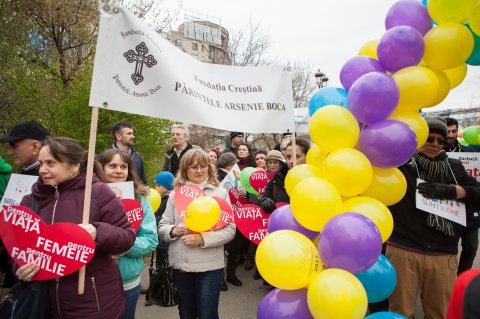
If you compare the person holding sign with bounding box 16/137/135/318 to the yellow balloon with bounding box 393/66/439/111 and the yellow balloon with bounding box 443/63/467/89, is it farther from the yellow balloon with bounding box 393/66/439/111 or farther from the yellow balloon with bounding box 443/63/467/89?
the yellow balloon with bounding box 443/63/467/89

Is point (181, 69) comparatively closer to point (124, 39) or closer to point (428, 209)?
point (124, 39)

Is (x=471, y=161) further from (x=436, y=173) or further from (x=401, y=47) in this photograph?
(x=401, y=47)

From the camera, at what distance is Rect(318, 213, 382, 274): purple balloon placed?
1.64 meters

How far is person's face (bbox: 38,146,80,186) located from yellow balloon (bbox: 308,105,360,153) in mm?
1602

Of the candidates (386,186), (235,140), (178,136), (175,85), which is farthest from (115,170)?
(235,140)

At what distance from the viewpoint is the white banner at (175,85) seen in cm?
212

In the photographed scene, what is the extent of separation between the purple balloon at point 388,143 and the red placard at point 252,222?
1598 millimetres

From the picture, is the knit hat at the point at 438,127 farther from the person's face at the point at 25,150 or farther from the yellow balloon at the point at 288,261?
the person's face at the point at 25,150

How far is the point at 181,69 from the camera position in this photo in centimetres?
242

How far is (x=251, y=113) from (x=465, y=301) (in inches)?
82.7

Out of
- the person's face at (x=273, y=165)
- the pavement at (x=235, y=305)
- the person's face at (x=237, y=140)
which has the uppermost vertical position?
the person's face at (x=237, y=140)

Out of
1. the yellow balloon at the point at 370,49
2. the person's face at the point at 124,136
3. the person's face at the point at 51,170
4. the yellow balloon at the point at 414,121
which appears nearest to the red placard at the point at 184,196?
the person's face at the point at 51,170

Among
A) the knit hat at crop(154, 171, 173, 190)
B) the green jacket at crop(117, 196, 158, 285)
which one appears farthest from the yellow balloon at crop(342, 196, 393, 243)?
the knit hat at crop(154, 171, 173, 190)

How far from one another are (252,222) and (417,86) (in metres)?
2.04
